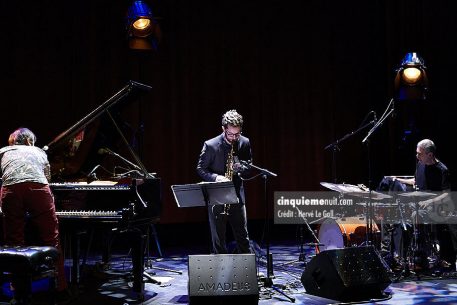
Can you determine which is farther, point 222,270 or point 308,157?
point 308,157

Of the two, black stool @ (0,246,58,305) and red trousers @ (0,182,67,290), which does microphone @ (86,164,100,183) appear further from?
black stool @ (0,246,58,305)

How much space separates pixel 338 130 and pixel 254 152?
1580 mm

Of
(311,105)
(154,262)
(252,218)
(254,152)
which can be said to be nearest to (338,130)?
(311,105)

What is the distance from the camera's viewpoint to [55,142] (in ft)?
17.3

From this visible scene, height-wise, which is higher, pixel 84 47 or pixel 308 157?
pixel 84 47

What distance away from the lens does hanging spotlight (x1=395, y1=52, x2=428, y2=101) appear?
337 inches

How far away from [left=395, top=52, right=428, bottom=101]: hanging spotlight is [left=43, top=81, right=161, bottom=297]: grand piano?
190 inches

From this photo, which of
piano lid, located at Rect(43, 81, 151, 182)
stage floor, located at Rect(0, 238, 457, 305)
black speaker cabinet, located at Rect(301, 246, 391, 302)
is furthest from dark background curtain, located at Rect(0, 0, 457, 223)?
black speaker cabinet, located at Rect(301, 246, 391, 302)

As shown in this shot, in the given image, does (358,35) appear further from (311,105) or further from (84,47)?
(84,47)

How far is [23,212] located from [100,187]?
2.31 ft

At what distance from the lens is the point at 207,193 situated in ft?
15.9

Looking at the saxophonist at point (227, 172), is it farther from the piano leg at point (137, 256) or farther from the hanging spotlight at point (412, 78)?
the hanging spotlight at point (412, 78)

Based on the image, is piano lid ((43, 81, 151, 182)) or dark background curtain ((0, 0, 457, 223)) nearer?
piano lid ((43, 81, 151, 182))

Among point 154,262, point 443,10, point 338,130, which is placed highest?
Answer: point 443,10
